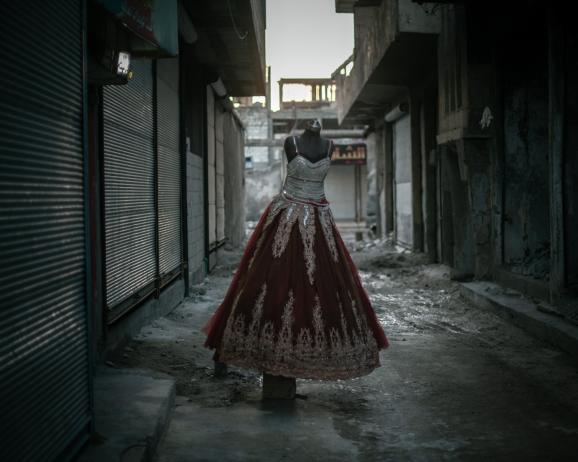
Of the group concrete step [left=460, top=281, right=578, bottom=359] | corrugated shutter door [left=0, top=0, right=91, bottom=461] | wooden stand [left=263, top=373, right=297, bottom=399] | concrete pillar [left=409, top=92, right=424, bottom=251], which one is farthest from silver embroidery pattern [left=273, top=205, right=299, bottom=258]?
concrete pillar [left=409, top=92, right=424, bottom=251]

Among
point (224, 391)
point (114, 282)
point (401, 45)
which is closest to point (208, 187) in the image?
point (401, 45)

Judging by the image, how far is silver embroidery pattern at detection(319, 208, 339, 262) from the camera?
439 cm

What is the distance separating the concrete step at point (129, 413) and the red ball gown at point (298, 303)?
50 centimetres

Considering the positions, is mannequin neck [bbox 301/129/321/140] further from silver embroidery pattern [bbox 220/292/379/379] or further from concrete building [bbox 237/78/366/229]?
concrete building [bbox 237/78/366/229]

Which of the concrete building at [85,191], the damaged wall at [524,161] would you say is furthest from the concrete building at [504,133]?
the concrete building at [85,191]

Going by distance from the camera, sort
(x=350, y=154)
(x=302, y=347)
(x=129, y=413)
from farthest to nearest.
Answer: (x=350, y=154) < (x=302, y=347) < (x=129, y=413)

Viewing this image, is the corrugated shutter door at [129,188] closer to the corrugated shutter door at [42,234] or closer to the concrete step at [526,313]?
the corrugated shutter door at [42,234]

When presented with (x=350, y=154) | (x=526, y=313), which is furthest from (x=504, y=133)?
(x=350, y=154)

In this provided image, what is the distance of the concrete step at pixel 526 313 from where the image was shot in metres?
5.74

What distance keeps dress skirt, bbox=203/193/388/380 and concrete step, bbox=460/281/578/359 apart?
2131 mm

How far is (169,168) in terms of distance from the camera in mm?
7883

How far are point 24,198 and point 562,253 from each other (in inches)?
207

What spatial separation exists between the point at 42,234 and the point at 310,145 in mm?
2311

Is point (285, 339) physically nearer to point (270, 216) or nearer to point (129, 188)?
point (270, 216)
